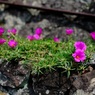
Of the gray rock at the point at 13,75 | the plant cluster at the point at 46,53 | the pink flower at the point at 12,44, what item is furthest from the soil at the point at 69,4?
the gray rock at the point at 13,75

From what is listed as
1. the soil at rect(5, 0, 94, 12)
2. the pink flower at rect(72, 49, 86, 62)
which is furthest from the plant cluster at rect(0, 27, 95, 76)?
the soil at rect(5, 0, 94, 12)

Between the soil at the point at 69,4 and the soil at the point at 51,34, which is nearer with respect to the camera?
the soil at the point at 51,34

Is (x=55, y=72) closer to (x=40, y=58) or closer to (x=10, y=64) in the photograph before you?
(x=40, y=58)

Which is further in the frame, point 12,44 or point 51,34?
point 51,34

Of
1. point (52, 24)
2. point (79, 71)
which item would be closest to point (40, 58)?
point (79, 71)

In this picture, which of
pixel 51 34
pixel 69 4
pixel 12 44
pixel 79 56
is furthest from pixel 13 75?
pixel 69 4

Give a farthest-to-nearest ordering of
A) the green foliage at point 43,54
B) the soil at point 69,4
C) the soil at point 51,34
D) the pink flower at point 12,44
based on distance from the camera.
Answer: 1. the soil at point 69,4
2. the pink flower at point 12,44
3. the green foliage at point 43,54
4. the soil at point 51,34

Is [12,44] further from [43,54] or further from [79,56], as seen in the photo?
[79,56]

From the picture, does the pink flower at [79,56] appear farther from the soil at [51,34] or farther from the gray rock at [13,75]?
the gray rock at [13,75]

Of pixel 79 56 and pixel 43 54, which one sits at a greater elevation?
pixel 79 56
